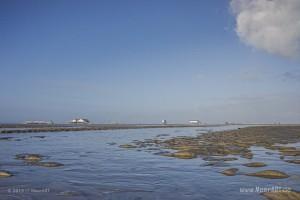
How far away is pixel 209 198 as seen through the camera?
12.9 metres

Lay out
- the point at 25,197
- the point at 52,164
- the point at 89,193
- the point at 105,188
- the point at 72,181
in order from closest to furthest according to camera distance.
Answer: the point at 25,197
the point at 89,193
the point at 105,188
the point at 72,181
the point at 52,164

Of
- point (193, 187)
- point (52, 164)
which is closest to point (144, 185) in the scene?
point (193, 187)

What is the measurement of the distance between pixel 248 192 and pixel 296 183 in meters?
3.31

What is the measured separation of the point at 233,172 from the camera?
721 inches

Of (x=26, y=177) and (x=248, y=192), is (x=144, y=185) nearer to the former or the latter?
(x=248, y=192)

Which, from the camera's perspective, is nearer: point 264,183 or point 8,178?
point 264,183

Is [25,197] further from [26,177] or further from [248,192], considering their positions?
[248,192]

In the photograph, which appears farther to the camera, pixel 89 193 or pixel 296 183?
pixel 296 183

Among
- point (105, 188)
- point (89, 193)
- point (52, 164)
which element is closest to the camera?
point (89, 193)

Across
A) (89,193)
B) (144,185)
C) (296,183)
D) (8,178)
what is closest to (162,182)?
(144,185)

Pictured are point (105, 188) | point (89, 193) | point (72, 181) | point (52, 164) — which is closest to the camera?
point (89, 193)

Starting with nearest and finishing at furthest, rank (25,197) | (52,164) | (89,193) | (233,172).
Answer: (25,197)
(89,193)
(233,172)
(52,164)

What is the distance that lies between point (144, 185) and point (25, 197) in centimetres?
549

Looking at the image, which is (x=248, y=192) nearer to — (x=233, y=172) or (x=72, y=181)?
(x=233, y=172)
